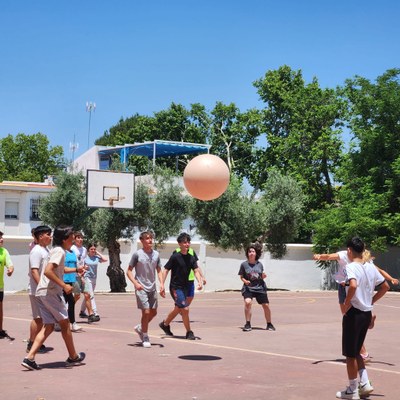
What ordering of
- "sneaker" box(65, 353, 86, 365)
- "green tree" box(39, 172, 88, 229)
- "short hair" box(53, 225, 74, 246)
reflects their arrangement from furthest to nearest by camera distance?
"green tree" box(39, 172, 88, 229), "sneaker" box(65, 353, 86, 365), "short hair" box(53, 225, 74, 246)

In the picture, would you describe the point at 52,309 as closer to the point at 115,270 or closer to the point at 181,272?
the point at 181,272

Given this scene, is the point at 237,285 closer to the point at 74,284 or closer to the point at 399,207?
the point at 399,207

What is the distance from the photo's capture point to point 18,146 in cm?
8106

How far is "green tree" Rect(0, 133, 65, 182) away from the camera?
80750 mm

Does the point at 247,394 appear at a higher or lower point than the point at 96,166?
lower

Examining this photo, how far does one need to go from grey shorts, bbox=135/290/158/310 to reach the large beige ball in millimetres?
5621

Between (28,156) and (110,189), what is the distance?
1968 inches

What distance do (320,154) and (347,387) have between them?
150ft

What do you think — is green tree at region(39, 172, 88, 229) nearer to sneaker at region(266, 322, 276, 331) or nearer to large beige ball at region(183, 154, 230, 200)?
large beige ball at region(183, 154, 230, 200)

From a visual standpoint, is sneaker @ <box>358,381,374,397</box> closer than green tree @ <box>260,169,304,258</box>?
Yes

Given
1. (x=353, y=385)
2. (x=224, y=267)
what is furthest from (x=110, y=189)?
(x=353, y=385)

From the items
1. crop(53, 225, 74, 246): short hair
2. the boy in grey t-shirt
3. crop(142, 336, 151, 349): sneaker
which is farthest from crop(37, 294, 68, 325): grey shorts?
the boy in grey t-shirt

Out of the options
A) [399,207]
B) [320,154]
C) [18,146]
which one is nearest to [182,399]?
[399,207]

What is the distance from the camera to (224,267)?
41.2 metres
